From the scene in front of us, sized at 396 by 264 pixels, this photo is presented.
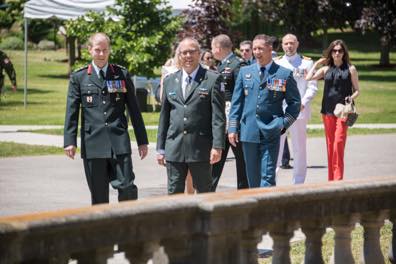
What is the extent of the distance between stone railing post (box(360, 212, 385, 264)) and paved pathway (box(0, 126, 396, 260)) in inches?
101

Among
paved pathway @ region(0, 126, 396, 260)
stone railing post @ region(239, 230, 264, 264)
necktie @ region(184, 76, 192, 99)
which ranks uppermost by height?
necktie @ region(184, 76, 192, 99)

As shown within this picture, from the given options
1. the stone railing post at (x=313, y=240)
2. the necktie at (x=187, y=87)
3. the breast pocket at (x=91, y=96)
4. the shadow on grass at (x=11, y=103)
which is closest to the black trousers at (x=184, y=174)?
the necktie at (x=187, y=87)

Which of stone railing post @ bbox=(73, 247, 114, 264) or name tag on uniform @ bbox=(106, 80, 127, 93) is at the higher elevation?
name tag on uniform @ bbox=(106, 80, 127, 93)

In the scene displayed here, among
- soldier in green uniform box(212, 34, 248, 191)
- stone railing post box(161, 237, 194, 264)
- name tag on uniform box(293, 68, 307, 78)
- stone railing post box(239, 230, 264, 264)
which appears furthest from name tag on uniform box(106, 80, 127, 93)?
name tag on uniform box(293, 68, 307, 78)

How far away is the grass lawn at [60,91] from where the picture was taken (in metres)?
29.1

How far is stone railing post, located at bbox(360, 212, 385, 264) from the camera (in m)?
7.37

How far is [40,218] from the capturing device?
5.07 m

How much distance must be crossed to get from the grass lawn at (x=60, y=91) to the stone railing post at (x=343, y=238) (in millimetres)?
18892

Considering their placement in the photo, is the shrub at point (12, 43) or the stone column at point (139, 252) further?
the shrub at point (12, 43)

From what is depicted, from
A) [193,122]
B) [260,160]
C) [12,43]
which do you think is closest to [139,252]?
[193,122]

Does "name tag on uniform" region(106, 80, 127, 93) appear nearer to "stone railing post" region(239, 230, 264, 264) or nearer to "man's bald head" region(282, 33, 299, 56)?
"stone railing post" region(239, 230, 264, 264)

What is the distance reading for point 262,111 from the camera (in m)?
10.9

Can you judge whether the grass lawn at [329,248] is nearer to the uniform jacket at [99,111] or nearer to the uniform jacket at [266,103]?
the uniform jacket at [266,103]

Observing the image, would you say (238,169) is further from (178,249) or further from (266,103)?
(178,249)
